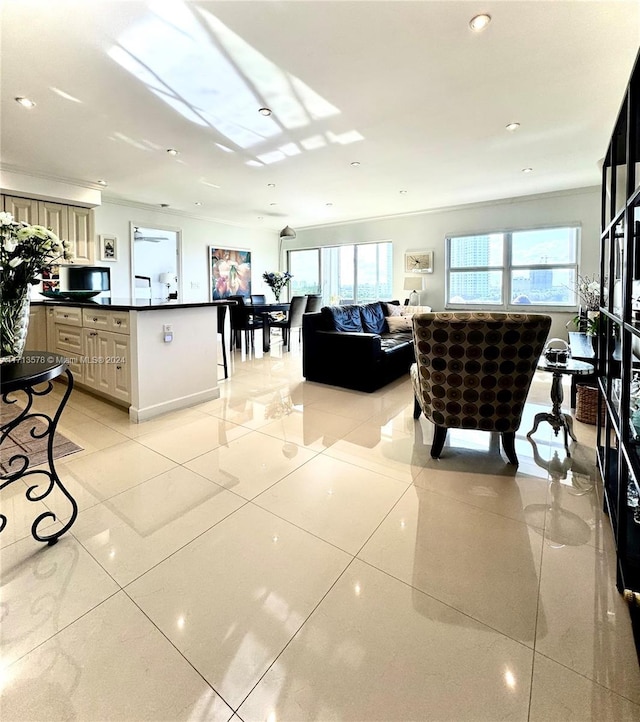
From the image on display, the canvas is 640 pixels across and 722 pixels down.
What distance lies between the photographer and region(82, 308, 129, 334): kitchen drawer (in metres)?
3.10

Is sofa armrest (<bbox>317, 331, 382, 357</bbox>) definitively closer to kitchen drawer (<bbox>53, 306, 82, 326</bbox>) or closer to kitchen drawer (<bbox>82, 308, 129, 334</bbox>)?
kitchen drawer (<bbox>82, 308, 129, 334</bbox>)

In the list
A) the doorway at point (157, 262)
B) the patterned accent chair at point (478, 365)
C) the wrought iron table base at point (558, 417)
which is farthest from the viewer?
the doorway at point (157, 262)

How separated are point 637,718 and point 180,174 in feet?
19.8

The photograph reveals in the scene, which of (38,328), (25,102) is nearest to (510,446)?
(25,102)

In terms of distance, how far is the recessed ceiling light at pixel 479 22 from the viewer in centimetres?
218

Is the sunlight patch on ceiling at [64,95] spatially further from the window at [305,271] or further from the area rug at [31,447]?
the window at [305,271]

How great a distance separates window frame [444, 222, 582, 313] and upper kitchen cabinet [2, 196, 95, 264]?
20.7ft

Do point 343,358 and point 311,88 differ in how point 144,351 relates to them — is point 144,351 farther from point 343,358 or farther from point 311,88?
point 311,88

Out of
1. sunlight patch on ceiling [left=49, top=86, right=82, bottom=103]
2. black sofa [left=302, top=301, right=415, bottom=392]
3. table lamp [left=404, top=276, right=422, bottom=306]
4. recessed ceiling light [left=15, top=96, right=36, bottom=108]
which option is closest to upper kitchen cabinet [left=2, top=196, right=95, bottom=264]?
recessed ceiling light [left=15, top=96, right=36, bottom=108]

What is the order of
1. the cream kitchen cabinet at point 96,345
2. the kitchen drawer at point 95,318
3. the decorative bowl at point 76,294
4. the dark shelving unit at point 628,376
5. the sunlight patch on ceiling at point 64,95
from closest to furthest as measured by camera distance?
the dark shelving unit at point 628,376
the sunlight patch on ceiling at point 64,95
the cream kitchen cabinet at point 96,345
the kitchen drawer at point 95,318
the decorative bowl at point 76,294

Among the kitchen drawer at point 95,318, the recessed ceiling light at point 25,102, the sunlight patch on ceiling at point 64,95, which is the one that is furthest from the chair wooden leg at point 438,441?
the recessed ceiling light at point 25,102

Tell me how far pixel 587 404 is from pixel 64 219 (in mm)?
6885

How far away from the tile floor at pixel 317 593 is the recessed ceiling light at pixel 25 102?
3133 millimetres

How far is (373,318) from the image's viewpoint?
5.27 m
